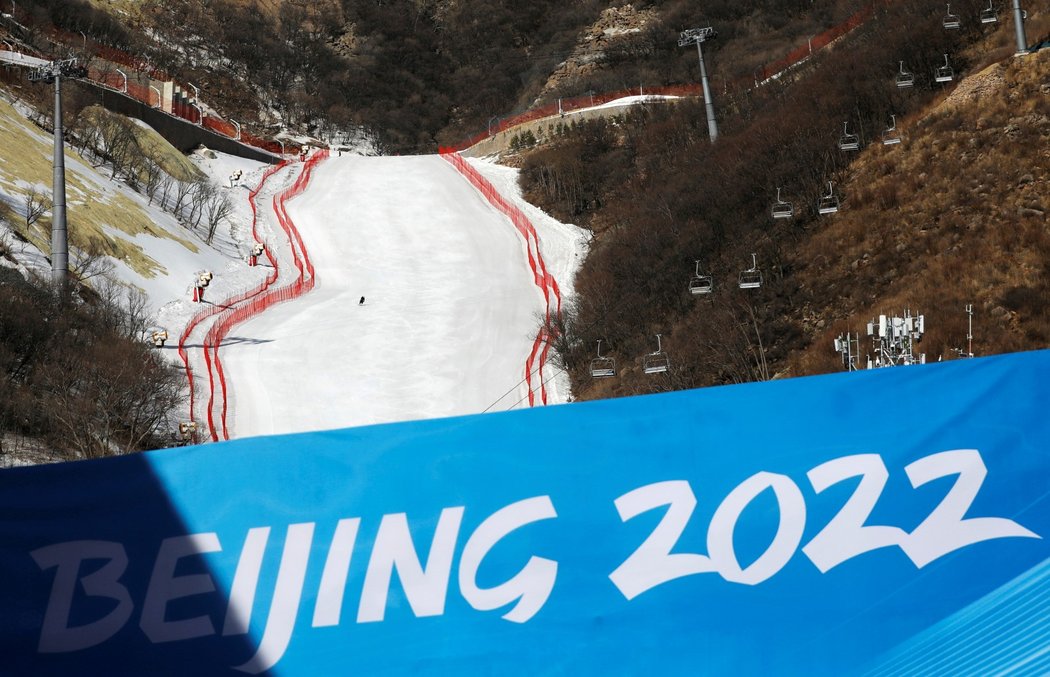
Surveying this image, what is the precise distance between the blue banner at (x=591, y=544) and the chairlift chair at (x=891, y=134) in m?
25.2

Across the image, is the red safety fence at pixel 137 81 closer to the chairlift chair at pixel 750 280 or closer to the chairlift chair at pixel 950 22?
the chairlift chair at pixel 750 280

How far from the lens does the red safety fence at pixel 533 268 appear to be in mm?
26062

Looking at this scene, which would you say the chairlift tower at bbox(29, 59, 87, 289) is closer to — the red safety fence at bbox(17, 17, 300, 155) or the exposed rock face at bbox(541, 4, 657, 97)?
the red safety fence at bbox(17, 17, 300, 155)

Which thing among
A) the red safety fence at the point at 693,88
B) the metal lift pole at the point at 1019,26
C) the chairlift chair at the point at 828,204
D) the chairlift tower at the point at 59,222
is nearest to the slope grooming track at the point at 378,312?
the chairlift tower at the point at 59,222

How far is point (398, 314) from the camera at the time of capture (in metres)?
31.1

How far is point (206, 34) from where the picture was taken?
81.8 m

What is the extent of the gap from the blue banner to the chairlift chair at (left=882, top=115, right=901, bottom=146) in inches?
992

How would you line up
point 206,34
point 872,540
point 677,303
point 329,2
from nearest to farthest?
1. point 872,540
2. point 677,303
3. point 206,34
4. point 329,2

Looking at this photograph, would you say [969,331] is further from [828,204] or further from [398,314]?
[398,314]

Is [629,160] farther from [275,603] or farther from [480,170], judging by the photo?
[275,603]

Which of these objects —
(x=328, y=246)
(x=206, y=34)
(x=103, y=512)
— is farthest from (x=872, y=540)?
(x=206, y=34)

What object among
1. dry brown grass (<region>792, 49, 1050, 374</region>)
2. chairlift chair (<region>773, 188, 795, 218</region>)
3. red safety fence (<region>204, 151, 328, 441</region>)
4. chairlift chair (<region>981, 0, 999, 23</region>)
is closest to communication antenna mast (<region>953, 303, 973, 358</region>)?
dry brown grass (<region>792, 49, 1050, 374</region>)

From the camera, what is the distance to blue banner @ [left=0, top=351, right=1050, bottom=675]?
15.9ft

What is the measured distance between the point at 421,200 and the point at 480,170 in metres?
6.75
